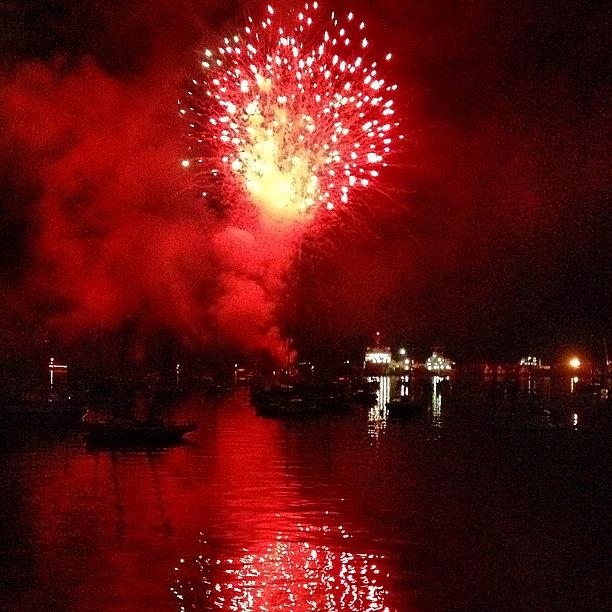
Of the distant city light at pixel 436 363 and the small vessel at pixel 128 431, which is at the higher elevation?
the distant city light at pixel 436 363

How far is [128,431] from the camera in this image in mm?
25281

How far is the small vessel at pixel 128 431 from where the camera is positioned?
2516 centimetres

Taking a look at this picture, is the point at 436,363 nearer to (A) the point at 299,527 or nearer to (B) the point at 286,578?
(A) the point at 299,527

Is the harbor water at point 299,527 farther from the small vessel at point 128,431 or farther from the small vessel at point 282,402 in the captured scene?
the small vessel at point 282,402

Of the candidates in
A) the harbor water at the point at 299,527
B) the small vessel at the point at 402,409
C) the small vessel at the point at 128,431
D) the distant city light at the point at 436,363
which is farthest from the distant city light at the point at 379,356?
the small vessel at the point at 128,431

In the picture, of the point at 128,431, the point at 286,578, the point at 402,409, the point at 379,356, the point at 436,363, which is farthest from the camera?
the point at 436,363

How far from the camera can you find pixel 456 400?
58.3 m

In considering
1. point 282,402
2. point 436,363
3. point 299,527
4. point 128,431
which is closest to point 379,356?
point 436,363

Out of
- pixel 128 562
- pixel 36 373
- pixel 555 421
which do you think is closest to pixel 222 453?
pixel 128 562

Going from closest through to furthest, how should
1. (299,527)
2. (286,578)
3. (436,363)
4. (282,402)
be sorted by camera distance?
(286,578)
(299,527)
(282,402)
(436,363)

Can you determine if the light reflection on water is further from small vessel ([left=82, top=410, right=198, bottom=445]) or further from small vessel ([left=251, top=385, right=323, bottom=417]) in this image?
small vessel ([left=251, top=385, right=323, bottom=417])

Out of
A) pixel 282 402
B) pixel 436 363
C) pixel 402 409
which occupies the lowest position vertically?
pixel 402 409

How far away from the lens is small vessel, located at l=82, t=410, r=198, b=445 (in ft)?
82.5

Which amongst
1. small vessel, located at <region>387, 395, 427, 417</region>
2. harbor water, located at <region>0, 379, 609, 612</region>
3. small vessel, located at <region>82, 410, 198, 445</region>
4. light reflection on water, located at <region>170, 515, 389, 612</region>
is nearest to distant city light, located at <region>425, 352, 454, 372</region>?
small vessel, located at <region>387, 395, 427, 417</region>
